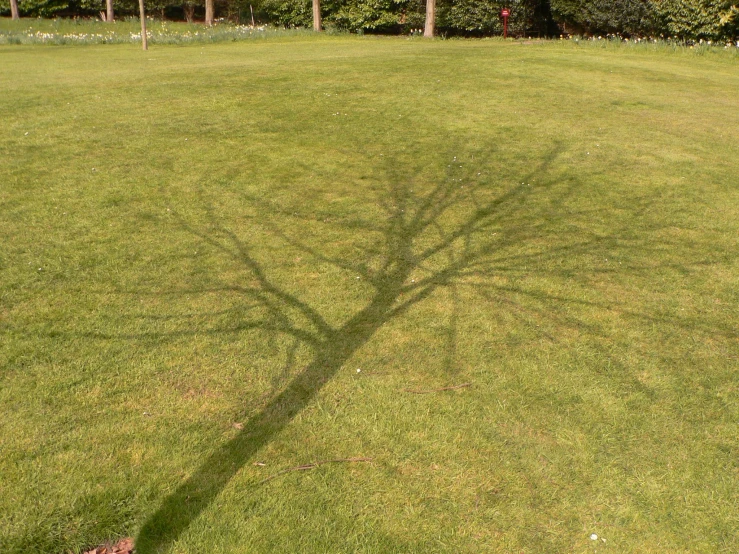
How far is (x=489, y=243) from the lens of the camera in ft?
24.3

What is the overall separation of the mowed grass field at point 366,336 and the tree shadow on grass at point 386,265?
1.1 inches

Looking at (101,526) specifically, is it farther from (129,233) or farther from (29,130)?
(29,130)

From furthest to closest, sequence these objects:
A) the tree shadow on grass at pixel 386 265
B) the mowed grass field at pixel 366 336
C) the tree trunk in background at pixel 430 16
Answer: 1. the tree trunk in background at pixel 430 16
2. the tree shadow on grass at pixel 386 265
3. the mowed grass field at pixel 366 336

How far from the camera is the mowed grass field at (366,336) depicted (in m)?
3.89

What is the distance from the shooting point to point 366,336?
561cm

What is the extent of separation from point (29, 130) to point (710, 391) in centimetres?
1055

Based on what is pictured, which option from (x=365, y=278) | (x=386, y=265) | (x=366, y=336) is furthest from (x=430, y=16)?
(x=366, y=336)

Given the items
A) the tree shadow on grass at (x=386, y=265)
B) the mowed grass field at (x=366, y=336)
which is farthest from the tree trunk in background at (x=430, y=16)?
the tree shadow on grass at (x=386, y=265)

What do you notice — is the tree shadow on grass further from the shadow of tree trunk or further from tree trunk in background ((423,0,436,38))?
tree trunk in background ((423,0,436,38))

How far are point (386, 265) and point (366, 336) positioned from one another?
139 centimetres

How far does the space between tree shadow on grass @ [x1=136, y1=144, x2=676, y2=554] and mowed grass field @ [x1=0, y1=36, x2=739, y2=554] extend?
29 millimetres

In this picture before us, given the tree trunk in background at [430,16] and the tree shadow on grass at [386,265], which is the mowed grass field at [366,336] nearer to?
the tree shadow on grass at [386,265]

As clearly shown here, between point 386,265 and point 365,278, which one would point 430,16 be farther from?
point 365,278

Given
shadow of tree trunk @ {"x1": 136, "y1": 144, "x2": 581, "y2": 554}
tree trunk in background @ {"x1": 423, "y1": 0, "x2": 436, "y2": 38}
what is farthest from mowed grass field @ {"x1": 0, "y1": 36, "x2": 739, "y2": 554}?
tree trunk in background @ {"x1": 423, "y1": 0, "x2": 436, "y2": 38}
